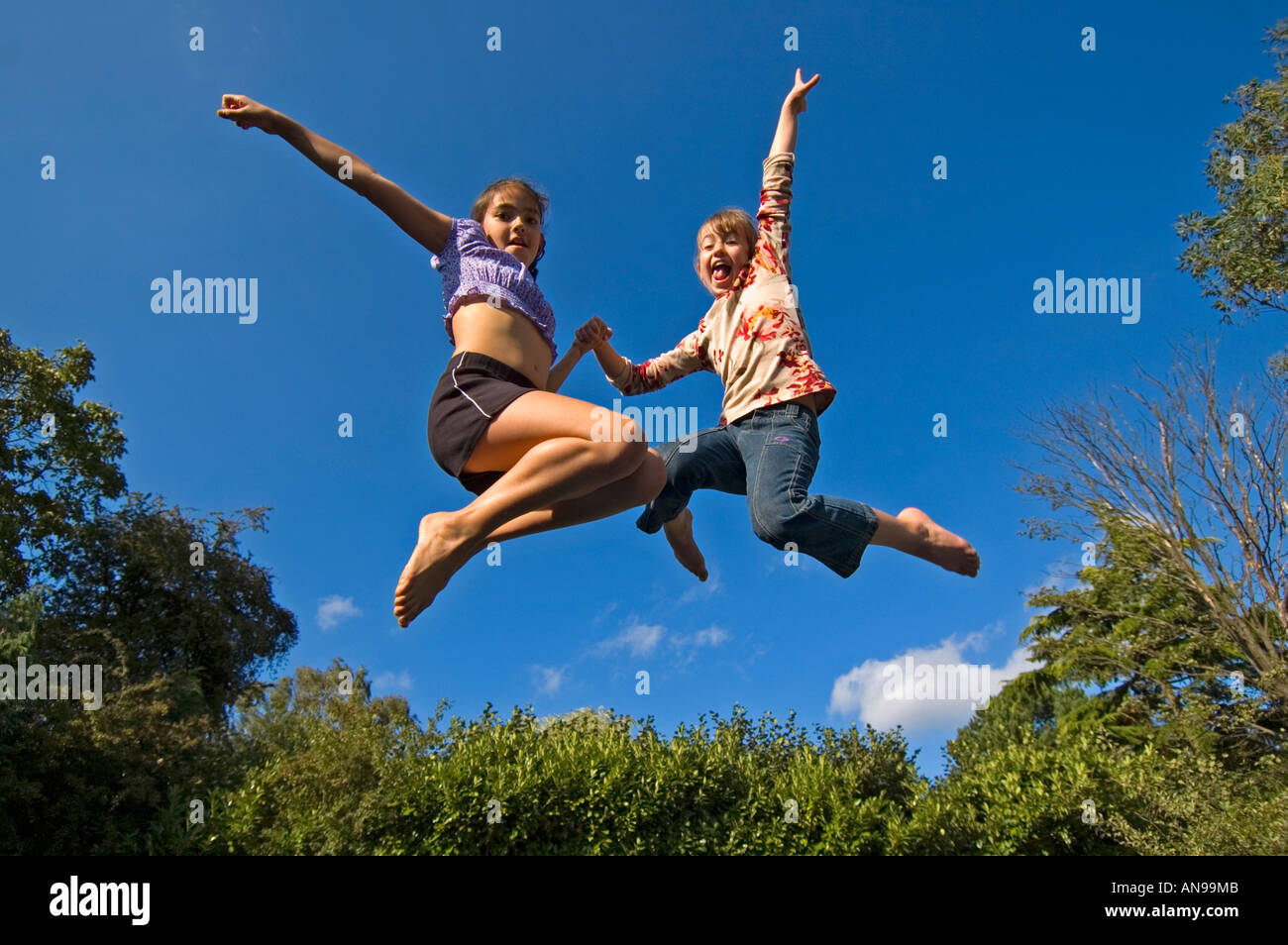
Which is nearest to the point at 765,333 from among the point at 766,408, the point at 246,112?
the point at 766,408

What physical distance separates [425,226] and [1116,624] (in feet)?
54.4

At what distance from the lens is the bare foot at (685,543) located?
11.4 ft

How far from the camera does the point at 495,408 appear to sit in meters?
2.62

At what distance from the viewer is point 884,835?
1044 centimetres

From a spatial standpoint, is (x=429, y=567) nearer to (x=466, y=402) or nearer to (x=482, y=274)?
(x=466, y=402)

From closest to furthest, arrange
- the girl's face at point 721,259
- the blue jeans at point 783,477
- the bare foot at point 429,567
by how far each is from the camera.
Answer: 1. the bare foot at point 429,567
2. the blue jeans at point 783,477
3. the girl's face at point 721,259

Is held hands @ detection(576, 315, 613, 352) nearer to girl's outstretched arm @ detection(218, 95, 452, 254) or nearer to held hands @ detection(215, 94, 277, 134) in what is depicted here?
girl's outstretched arm @ detection(218, 95, 452, 254)

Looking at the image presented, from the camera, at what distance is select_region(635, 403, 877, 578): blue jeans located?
294cm

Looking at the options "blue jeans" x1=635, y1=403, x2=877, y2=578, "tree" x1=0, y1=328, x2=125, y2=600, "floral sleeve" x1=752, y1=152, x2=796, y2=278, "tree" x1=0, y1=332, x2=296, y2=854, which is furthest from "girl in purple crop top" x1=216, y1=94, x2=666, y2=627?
"tree" x1=0, y1=328, x2=125, y2=600

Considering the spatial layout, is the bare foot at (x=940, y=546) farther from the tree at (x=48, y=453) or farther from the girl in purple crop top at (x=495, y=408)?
the tree at (x=48, y=453)

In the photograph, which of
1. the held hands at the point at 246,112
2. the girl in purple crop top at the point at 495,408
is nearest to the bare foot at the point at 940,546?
the girl in purple crop top at the point at 495,408

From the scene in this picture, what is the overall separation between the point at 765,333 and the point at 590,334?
0.70 meters

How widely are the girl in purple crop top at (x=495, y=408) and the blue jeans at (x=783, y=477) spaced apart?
0.90ft
